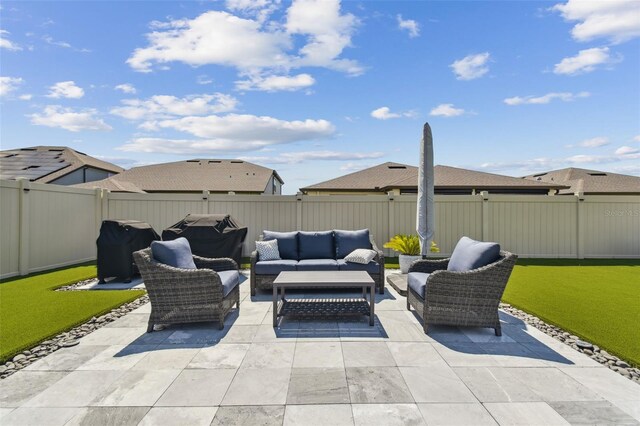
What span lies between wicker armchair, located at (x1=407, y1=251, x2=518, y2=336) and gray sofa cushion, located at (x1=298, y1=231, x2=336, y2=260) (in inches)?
109

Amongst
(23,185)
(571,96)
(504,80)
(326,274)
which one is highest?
(504,80)

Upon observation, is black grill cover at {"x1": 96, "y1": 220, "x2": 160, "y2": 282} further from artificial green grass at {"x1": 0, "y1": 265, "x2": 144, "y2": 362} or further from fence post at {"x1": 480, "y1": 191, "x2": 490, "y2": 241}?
fence post at {"x1": 480, "y1": 191, "x2": 490, "y2": 241}

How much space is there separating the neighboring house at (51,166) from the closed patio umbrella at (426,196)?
18.7m

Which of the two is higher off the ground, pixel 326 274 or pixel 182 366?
pixel 326 274

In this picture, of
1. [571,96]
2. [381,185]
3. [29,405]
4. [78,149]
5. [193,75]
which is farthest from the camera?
[78,149]

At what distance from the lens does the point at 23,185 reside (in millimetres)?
6969

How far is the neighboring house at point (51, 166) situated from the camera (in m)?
18.3

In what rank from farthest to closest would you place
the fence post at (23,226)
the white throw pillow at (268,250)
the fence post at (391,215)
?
Answer: the fence post at (391,215), the fence post at (23,226), the white throw pillow at (268,250)

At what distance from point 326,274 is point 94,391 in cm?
283

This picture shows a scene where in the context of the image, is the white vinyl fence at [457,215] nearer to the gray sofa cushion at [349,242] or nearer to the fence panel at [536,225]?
the fence panel at [536,225]

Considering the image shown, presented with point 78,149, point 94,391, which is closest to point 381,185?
point 94,391

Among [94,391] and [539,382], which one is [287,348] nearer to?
[94,391]

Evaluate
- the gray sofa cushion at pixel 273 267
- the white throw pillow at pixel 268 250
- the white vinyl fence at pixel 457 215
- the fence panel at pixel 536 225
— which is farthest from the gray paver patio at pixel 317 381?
the fence panel at pixel 536 225

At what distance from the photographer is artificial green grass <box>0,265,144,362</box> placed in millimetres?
3623
